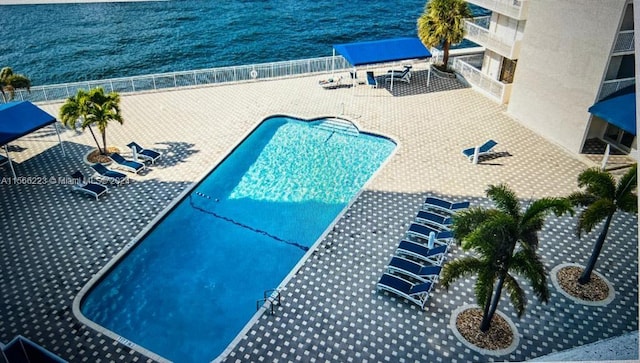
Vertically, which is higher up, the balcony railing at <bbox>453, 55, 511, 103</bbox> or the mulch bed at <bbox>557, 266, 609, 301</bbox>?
the balcony railing at <bbox>453, 55, 511, 103</bbox>

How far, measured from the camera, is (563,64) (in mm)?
23312

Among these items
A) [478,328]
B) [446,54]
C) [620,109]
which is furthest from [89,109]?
[620,109]

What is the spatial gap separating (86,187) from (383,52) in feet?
59.9

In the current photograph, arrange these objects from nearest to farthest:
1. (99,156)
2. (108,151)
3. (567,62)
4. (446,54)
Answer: (567,62)
(99,156)
(108,151)
(446,54)

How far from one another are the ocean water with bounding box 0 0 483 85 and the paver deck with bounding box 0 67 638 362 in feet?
75.7

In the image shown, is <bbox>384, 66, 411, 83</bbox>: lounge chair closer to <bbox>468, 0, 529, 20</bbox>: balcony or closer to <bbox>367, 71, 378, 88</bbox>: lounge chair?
<bbox>367, 71, 378, 88</bbox>: lounge chair

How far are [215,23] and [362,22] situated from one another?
60.2 ft

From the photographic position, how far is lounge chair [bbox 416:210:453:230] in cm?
1858

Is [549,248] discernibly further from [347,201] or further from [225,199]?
[225,199]

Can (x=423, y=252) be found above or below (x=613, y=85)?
below

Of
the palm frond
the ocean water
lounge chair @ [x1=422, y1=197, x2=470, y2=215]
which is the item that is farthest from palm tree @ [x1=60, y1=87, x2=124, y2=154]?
the ocean water

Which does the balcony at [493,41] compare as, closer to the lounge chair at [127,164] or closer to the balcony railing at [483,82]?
the balcony railing at [483,82]

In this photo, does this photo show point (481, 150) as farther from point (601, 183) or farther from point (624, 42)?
point (601, 183)

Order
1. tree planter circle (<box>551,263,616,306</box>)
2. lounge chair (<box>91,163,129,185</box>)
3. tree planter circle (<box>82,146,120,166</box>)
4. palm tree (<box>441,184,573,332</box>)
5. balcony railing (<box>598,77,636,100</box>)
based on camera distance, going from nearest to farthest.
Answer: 1. palm tree (<box>441,184,573,332</box>)
2. tree planter circle (<box>551,263,616,306</box>)
3. lounge chair (<box>91,163,129,185</box>)
4. balcony railing (<box>598,77,636,100</box>)
5. tree planter circle (<box>82,146,120,166</box>)
